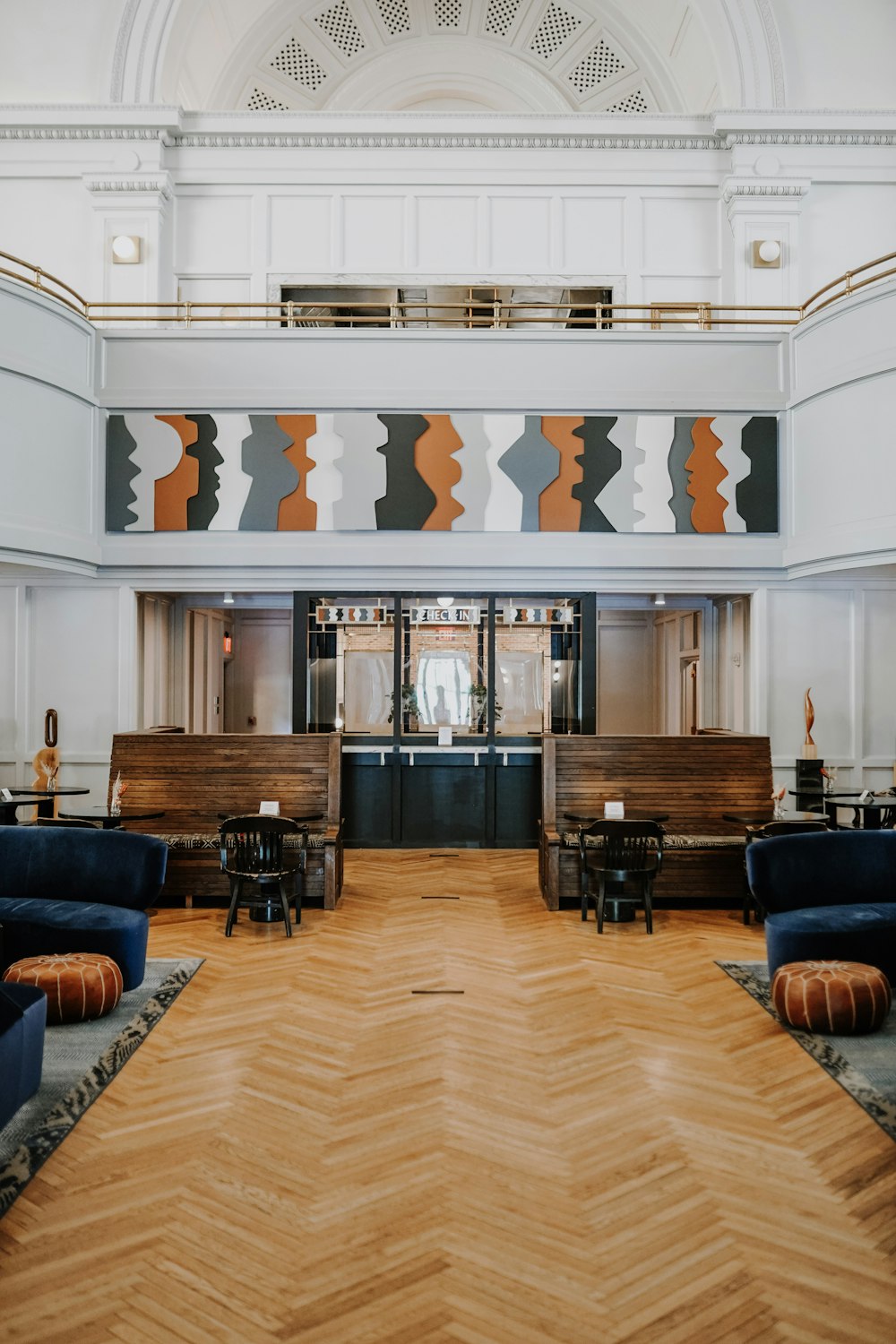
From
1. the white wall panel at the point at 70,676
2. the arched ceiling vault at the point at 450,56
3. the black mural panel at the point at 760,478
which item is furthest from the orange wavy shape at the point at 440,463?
the arched ceiling vault at the point at 450,56

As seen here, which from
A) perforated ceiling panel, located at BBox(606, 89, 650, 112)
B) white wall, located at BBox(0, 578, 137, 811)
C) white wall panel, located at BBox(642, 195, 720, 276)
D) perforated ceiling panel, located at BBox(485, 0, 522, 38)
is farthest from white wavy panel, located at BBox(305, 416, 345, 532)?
perforated ceiling panel, located at BBox(485, 0, 522, 38)

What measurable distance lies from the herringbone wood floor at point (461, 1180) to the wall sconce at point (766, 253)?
29.3 ft

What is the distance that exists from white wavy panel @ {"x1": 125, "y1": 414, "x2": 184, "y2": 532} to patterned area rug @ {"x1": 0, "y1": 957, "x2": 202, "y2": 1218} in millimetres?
5104

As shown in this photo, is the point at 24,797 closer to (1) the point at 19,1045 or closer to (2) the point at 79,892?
(2) the point at 79,892

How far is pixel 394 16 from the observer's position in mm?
12594

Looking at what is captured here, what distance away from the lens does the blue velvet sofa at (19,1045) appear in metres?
3.46

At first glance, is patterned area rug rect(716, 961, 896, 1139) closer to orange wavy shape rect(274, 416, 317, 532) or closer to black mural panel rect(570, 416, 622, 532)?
black mural panel rect(570, 416, 622, 532)

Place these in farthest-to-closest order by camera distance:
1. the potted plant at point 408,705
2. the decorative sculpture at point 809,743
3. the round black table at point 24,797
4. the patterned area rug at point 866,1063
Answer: the potted plant at point 408,705, the decorative sculpture at point 809,743, the round black table at point 24,797, the patterned area rug at point 866,1063

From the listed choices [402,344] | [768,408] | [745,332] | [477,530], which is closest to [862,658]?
[768,408]

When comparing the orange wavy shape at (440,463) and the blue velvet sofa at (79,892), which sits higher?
the orange wavy shape at (440,463)

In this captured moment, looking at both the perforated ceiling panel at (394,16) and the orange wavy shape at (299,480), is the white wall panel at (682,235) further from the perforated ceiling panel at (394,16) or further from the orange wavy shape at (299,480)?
the orange wavy shape at (299,480)

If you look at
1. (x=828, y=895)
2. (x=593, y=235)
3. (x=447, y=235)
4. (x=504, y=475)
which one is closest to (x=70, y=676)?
(x=504, y=475)

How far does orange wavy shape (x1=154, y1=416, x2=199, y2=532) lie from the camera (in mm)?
9352

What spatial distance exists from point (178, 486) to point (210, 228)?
4.03m
